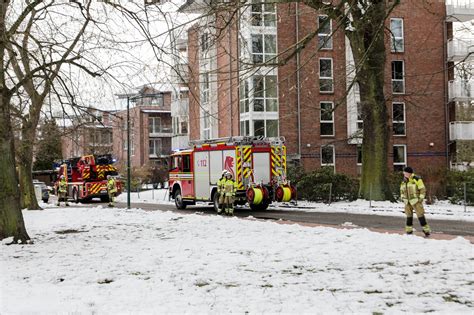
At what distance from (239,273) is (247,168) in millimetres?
→ 14735

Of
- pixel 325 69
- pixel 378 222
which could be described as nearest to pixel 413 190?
pixel 378 222

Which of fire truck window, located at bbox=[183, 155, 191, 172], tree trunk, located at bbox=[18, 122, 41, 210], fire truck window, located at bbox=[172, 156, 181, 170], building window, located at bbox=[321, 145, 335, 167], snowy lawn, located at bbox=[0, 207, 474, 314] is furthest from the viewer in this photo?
building window, located at bbox=[321, 145, 335, 167]

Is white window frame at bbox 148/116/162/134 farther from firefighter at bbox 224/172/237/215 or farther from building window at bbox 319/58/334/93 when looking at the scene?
firefighter at bbox 224/172/237/215

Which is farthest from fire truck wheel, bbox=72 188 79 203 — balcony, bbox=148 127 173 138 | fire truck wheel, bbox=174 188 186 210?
balcony, bbox=148 127 173 138

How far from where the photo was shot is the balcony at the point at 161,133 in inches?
2856

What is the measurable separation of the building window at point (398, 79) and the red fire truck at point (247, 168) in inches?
760

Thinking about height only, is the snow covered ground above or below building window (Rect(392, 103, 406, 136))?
below

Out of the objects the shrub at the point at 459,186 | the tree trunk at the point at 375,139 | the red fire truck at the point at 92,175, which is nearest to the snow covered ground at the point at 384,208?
the shrub at the point at 459,186

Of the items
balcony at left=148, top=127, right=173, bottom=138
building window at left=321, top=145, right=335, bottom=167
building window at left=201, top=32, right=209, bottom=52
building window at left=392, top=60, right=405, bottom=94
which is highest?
building window at left=392, top=60, right=405, bottom=94

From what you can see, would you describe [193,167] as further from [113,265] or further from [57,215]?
[113,265]

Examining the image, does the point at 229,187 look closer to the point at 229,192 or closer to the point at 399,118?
the point at 229,192

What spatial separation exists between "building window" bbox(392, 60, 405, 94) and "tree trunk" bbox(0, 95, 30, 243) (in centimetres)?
3186

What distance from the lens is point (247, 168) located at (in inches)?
910

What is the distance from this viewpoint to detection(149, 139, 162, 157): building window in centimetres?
7325
